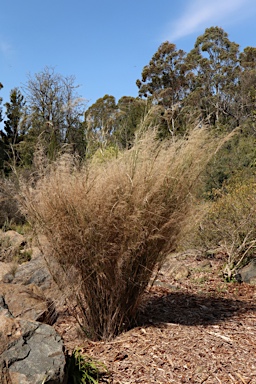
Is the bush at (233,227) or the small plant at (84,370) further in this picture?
the bush at (233,227)

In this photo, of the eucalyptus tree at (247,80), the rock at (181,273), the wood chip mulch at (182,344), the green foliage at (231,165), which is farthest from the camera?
the eucalyptus tree at (247,80)

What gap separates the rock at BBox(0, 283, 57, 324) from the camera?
418 centimetres

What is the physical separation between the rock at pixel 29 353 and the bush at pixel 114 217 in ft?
2.22

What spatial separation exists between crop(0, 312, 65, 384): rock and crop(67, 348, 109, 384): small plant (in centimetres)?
26

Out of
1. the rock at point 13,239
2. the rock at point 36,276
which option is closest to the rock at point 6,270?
the rock at point 36,276

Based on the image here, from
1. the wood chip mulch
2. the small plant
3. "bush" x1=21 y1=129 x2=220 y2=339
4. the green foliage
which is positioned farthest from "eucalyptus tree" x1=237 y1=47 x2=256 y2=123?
the small plant

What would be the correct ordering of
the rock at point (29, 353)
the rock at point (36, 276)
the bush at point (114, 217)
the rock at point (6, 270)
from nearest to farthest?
the rock at point (29, 353) < the bush at point (114, 217) < the rock at point (36, 276) < the rock at point (6, 270)

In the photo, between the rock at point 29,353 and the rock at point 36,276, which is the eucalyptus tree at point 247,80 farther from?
the rock at point 29,353

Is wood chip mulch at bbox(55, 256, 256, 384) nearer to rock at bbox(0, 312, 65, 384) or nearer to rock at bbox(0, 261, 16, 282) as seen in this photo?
rock at bbox(0, 312, 65, 384)

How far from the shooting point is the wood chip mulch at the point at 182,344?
3.37m

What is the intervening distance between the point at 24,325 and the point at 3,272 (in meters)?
4.16

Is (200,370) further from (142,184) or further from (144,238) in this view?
(142,184)

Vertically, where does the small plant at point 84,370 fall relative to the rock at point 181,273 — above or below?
above

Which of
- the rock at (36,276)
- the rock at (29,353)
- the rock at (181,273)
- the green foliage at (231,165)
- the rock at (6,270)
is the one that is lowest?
the rock at (6,270)
